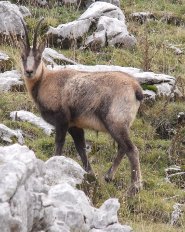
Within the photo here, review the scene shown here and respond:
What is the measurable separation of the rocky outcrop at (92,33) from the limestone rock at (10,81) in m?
Result: 2.71

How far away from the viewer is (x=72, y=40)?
16828 millimetres

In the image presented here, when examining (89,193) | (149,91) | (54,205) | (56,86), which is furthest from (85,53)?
(54,205)

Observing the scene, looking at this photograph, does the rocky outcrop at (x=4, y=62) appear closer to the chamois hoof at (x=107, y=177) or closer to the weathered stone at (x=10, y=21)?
the weathered stone at (x=10, y=21)

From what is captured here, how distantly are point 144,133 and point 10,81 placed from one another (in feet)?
10.1

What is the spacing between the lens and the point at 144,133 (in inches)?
504

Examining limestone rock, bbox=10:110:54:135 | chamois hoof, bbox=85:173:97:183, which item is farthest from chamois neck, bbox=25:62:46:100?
chamois hoof, bbox=85:173:97:183

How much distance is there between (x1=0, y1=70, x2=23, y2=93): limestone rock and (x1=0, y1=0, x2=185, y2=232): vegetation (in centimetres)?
25

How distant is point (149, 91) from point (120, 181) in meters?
3.53

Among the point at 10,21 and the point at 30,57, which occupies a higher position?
the point at 30,57

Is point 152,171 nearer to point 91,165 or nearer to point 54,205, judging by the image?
point 91,165

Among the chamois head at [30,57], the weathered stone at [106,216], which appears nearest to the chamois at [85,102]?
the chamois head at [30,57]

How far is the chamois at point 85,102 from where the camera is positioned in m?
10.6

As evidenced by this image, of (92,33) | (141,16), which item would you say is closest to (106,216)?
(92,33)

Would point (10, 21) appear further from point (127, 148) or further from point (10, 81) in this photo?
point (127, 148)
